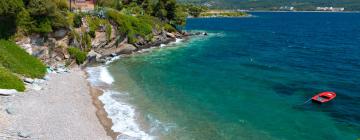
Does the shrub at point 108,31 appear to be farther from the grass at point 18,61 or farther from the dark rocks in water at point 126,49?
the grass at point 18,61

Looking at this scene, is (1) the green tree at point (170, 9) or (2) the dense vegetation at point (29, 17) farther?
(1) the green tree at point (170, 9)

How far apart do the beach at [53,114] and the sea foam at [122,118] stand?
0.82 m

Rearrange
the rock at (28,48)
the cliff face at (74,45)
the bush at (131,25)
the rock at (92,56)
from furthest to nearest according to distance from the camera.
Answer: the bush at (131,25) → the rock at (92,56) → the cliff face at (74,45) → the rock at (28,48)

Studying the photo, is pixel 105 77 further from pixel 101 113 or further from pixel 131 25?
pixel 131 25

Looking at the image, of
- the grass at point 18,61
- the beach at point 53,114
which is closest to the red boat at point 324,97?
the beach at point 53,114

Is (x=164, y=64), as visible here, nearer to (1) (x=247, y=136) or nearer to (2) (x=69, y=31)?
(2) (x=69, y=31)

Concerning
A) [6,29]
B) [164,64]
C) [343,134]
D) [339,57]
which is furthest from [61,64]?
[339,57]

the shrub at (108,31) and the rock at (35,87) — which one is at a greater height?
the shrub at (108,31)

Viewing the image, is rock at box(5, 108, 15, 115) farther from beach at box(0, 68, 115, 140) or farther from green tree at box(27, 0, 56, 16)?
green tree at box(27, 0, 56, 16)

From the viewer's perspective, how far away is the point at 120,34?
7394 centimetres

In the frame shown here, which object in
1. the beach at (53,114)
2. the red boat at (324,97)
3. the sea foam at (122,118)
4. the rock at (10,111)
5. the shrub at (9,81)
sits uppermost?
the shrub at (9,81)

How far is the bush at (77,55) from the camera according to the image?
2256 inches

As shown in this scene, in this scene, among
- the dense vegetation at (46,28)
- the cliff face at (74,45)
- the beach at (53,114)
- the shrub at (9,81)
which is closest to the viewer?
the beach at (53,114)

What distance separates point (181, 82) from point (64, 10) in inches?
1056
